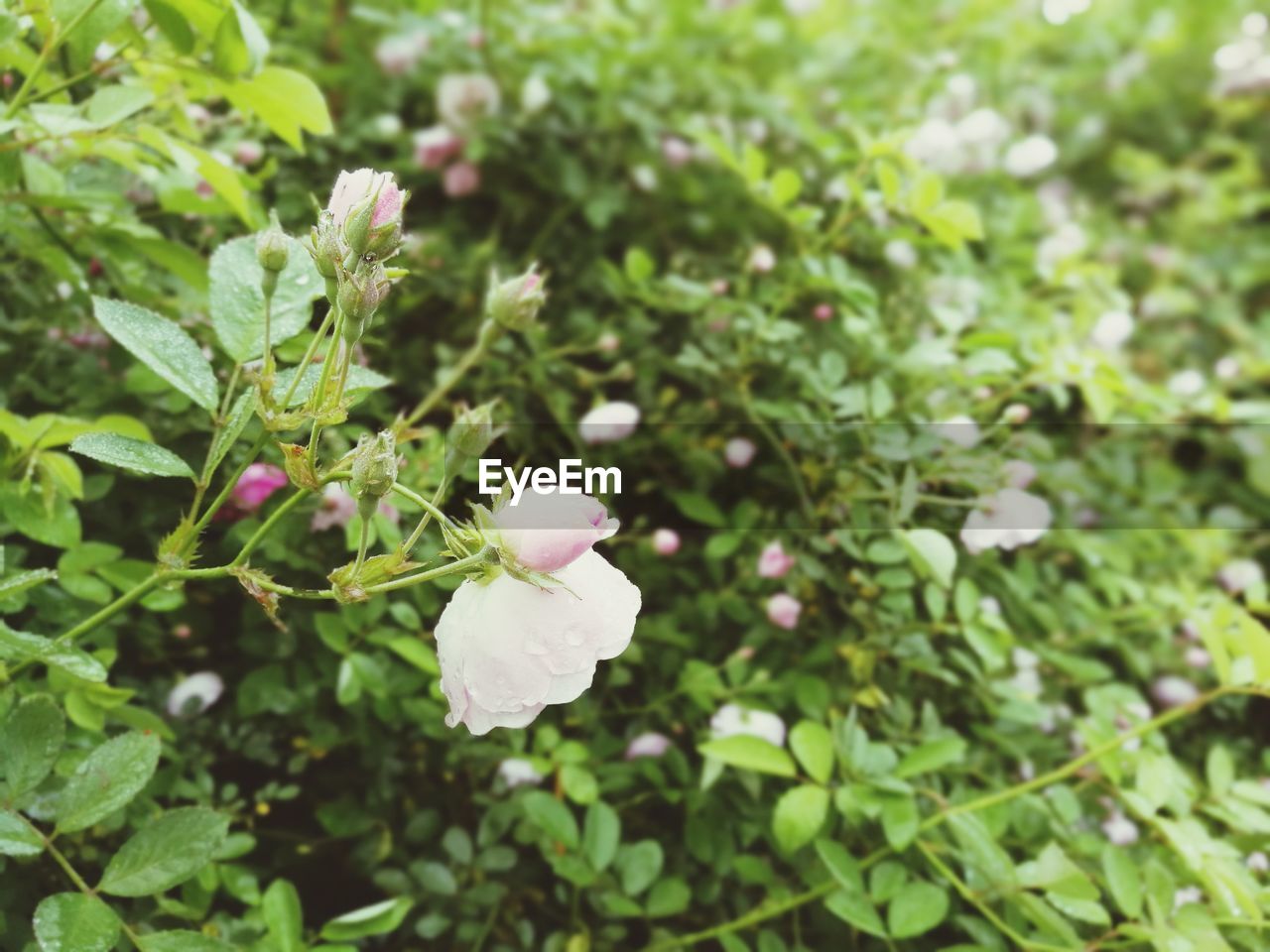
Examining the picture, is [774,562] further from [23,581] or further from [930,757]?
[23,581]

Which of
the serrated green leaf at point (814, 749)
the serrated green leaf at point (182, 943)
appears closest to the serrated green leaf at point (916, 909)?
the serrated green leaf at point (814, 749)

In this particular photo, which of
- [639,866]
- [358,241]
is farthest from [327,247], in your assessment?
[639,866]

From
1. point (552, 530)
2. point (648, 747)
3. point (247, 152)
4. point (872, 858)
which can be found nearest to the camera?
point (552, 530)

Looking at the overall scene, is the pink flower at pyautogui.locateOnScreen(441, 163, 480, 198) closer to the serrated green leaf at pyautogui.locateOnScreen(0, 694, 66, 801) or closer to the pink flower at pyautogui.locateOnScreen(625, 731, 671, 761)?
the pink flower at pyautogui.locateOnScreen(625, 731, 671, 761)

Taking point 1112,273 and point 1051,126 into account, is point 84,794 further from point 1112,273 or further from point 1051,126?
point 1051,126

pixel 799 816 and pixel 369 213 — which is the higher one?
pixel 369 213

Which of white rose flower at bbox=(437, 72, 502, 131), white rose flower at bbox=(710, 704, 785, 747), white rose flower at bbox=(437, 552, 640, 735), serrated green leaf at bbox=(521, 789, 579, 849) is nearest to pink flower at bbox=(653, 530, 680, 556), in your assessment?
white rose flower at bbox=(710, 704, 785, 747)
